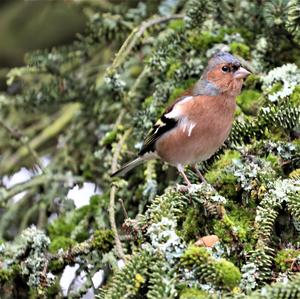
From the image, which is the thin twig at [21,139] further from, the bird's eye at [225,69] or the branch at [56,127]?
the bird's eye at [225,69]

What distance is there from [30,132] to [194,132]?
4.42ft

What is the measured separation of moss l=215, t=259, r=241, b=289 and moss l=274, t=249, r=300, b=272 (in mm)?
255

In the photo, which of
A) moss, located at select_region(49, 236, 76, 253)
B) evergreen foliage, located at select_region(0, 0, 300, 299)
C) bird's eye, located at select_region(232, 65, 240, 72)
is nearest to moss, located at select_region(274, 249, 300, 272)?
evergreen foliage, located at select_region(0, 0, 300, 299)

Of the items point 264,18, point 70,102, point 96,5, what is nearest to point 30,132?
point 70,102

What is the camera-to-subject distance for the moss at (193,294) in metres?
1.79

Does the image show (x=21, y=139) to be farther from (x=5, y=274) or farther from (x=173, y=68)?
(x=5, y=274)

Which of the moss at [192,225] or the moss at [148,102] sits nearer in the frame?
the moss at [192,225]

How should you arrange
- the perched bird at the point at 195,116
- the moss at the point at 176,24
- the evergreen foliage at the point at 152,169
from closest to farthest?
the evergreen foliage at the point at 152,169, the perched bird at the point at 195,116, the moss at the point at 176,24

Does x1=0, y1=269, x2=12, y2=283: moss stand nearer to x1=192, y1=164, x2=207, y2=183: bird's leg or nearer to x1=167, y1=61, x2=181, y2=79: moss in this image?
x1=192, y1=164, x2=207, y2=183: bird's leg

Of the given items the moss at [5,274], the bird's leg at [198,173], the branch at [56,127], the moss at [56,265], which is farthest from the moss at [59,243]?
the branch at [56,127]

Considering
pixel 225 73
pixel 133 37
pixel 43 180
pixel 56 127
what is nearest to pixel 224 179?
pixel 225 73

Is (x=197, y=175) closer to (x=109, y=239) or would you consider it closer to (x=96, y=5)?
(x=109, y=239)

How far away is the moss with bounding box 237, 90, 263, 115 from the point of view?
3.17 meters

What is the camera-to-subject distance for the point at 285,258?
2.08m
